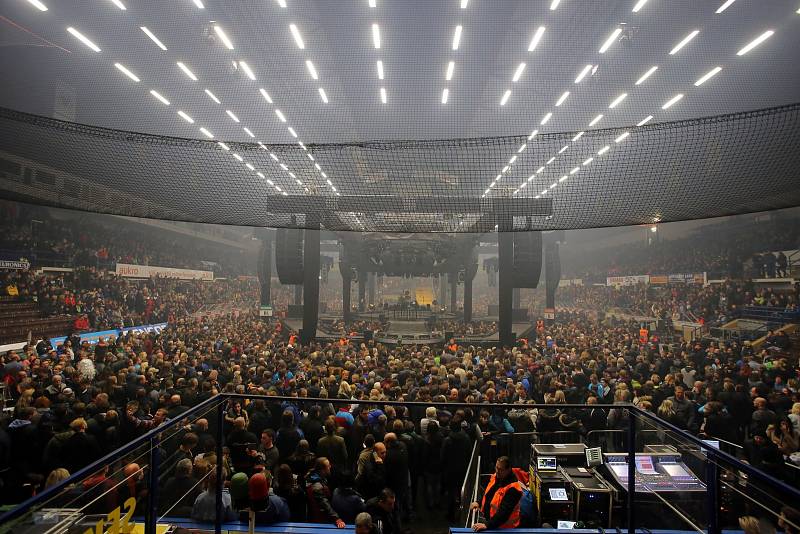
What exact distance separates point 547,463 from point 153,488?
10.8ft

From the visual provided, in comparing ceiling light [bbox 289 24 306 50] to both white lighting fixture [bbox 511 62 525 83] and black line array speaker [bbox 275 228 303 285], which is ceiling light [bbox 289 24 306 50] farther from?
black line array speaker [bbox 275 228 303 285]

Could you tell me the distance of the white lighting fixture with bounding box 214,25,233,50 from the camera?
8375mm

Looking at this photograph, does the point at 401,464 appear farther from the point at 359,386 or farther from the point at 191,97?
the point at 191,97

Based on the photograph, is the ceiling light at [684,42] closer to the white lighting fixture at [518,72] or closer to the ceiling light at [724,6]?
the ceiling light at [724,6]

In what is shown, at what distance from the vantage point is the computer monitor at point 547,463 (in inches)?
153

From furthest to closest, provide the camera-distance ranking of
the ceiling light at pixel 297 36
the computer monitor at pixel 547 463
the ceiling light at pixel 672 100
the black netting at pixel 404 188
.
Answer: the ceiling light at pixel 672 100
the ceiling light at pixel 297 36
the black netting at pixel 404 188
the computer monitor at pixel 547 463

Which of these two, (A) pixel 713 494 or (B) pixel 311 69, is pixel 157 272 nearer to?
(B) pixel 311 69

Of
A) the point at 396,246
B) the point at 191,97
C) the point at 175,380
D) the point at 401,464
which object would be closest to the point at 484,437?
the point at 401,464

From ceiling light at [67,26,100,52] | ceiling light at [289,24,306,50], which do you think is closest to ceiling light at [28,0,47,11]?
ceiling light at [67,26,100,52]

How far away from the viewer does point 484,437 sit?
5.08 metres

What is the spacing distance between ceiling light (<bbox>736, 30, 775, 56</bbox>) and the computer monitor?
9.51 metres

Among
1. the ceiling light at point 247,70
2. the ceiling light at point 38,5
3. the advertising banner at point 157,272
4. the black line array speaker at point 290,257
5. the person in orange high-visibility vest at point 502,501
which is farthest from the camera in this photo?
the advertising banner at point 157,272

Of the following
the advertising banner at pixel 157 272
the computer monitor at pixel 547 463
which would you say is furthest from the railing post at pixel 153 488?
the advertising banner at pixel 157 272

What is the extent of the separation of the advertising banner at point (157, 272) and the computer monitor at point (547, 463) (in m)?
19.5
